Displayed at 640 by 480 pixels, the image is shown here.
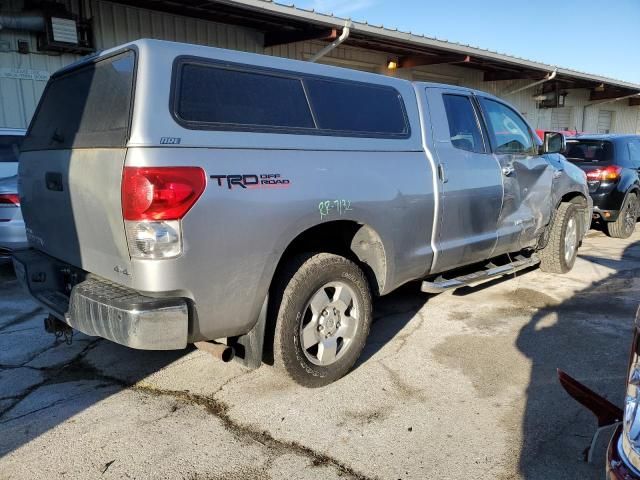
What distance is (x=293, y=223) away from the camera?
2959mm

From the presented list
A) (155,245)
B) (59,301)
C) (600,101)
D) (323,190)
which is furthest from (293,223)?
(600,101)

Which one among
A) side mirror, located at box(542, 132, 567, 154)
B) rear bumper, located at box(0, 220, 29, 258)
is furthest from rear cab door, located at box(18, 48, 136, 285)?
side mirror, located at box(542, 132, 567, 154)

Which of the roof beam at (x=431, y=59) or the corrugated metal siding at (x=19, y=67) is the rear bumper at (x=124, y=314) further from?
the roof beam at (x=431, y=59)

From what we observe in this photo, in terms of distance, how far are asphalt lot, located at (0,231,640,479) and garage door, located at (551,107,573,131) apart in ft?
55.7

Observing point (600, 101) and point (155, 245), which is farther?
point (600, 101)

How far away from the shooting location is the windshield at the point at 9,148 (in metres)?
6.21

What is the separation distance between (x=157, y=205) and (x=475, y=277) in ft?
10.0

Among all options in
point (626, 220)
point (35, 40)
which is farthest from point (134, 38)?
point (626, 220)

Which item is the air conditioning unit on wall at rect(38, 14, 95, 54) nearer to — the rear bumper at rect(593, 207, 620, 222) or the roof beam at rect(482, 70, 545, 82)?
the rear bumper at rect(593, 207, 620, 222)

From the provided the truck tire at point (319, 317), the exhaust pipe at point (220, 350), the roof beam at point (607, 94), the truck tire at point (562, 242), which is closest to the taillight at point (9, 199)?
the exhaust pipe at point (220, 350)

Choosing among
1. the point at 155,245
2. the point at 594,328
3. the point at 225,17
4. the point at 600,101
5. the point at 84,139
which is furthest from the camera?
the point at 600,101

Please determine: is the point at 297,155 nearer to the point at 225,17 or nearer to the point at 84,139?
the point at 84,139

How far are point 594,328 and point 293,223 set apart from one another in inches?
121

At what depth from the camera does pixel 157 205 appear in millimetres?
2461
